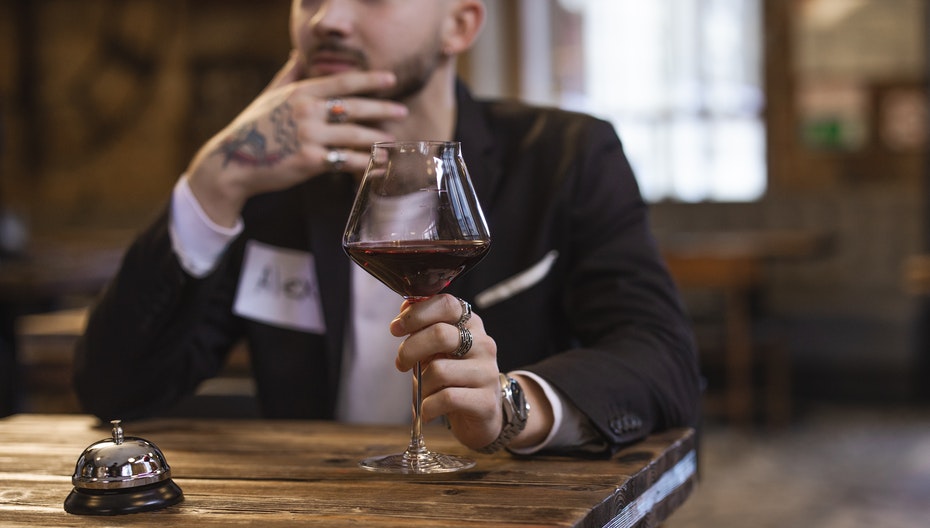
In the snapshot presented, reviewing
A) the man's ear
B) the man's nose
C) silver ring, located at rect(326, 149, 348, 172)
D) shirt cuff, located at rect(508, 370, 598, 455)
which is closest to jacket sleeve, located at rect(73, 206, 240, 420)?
silver ring, located at rect(326, 149, 348, 172)

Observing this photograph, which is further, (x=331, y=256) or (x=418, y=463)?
(x=331, y=256)

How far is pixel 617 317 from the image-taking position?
1.53m

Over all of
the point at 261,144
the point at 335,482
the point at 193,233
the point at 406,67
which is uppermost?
the point at 406,67

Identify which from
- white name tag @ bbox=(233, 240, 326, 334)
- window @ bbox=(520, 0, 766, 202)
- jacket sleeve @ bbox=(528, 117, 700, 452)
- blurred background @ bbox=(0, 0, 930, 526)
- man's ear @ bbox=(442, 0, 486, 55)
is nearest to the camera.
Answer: jacket sleeve @ bbox=(528, 117, 700, 452)

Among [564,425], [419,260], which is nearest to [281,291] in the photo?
[564,425]

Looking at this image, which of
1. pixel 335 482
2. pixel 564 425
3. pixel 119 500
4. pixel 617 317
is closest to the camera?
pixel 119 500

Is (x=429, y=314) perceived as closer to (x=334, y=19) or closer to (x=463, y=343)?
(x=463, y=343)

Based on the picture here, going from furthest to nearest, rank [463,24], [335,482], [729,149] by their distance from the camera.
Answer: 1. [729,149]
2. [463,24]
3. [335,482]

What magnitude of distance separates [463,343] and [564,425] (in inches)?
9.3

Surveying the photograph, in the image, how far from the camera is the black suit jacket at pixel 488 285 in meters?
1.59

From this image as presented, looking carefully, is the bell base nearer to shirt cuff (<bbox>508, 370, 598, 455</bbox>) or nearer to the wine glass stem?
the wine glass stem

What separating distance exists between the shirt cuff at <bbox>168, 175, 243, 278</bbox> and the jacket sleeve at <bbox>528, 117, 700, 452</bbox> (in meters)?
0.49

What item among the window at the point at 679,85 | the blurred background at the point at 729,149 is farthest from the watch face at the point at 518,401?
the window at the point at 679,85

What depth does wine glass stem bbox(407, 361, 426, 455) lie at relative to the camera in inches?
42.0
